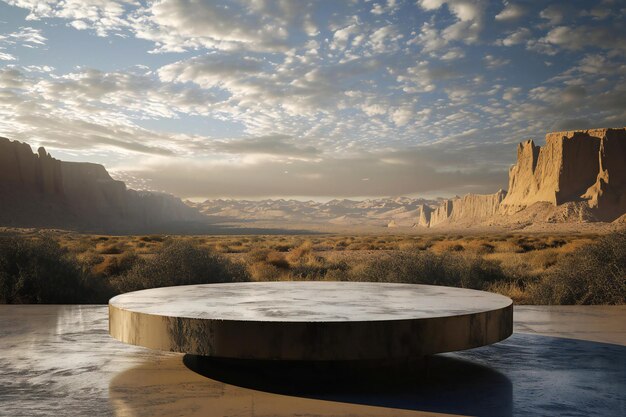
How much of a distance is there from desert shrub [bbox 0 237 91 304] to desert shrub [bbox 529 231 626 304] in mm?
10817

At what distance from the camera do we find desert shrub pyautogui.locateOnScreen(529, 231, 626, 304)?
11758 mm

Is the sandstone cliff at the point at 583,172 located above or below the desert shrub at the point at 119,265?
above

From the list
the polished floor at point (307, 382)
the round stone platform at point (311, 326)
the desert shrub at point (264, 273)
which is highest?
the round stone platform at point (311, 326)

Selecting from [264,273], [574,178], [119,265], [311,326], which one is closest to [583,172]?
[574,178]

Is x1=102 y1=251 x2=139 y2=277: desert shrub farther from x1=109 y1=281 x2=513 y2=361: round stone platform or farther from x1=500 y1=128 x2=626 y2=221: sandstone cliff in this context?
x1=500 y1=128 x2=626 y2=221: sandstone cliff

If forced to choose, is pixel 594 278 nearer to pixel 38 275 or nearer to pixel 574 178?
pixel 38 275

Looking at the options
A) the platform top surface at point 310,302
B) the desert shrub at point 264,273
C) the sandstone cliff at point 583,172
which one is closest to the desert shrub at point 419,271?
the desert shrub at point 264,273

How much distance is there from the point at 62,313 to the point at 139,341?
479 cm

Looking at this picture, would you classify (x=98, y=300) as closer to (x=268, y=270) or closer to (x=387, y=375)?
(x=268, y=270)

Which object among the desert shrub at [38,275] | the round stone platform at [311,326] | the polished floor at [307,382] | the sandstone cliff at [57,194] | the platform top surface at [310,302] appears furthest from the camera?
the sandstone cliff at [57,194]

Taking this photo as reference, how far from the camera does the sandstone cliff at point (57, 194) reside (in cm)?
10312

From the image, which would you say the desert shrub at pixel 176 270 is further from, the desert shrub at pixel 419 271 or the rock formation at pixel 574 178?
the rock formation at pixel 574 178

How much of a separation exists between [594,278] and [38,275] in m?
12.0

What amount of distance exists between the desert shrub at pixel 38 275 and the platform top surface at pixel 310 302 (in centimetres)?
A: 644
